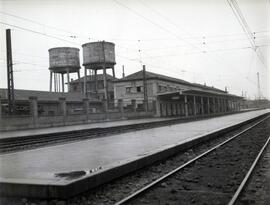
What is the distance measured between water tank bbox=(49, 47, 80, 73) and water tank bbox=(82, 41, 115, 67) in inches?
64.5

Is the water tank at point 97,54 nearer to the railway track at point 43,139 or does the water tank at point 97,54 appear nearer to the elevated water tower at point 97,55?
the elevated water tower at point 97,55

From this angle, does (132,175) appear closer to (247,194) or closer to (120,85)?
(247,194)

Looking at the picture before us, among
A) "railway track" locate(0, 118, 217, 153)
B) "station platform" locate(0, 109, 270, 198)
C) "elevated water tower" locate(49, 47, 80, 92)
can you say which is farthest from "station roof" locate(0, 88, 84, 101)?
"station platform" locate(0, 109, 270, 198)

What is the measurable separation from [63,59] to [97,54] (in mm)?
5375

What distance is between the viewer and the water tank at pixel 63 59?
60.5 metres

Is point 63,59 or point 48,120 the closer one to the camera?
point 48,120

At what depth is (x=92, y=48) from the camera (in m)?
61.2

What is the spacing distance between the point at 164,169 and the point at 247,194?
12.0ft

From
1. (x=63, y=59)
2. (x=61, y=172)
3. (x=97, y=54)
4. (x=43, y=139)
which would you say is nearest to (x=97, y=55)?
(x=97, y=54)

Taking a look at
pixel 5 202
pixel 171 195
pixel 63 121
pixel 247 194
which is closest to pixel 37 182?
pixel 5 202

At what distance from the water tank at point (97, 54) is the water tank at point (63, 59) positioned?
5.38 feet

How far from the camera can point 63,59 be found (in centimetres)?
6056

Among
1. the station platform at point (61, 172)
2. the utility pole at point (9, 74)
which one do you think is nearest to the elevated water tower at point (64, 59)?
the utility pole at point (9, 74)

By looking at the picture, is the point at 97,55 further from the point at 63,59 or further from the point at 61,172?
the point at 61,172
